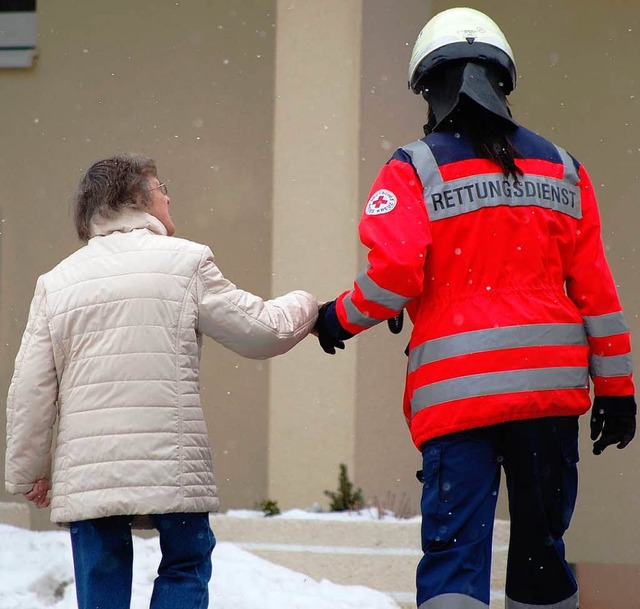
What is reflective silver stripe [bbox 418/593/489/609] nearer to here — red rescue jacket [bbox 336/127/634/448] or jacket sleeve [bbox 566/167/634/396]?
red rescue jacket [bbox 336/127/634/448]

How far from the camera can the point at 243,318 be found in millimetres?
3383

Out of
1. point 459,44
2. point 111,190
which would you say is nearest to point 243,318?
point 111,190

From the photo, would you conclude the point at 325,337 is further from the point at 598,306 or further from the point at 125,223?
the point at 598,306

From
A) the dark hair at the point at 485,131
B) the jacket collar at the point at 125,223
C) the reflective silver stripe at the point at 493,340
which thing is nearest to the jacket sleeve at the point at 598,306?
the reflective silver stripe at the point at 493,340

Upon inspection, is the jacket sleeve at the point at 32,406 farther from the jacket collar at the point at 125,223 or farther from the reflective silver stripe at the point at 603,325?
the reflective silver stripe at the point at 603,325

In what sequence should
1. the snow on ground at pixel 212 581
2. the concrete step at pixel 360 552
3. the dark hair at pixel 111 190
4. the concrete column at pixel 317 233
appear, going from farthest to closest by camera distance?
the concrete column at pixel 317 233, the concrete step at pixel 360 552, the snow on ground at pixel 212 581, the dark hair at pixel 111 190

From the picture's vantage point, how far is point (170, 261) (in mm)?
3311

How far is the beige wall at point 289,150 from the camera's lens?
5.86 meters

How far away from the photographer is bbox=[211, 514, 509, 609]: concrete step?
5195 millimetres

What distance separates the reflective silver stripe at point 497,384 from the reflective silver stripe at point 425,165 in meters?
0.54

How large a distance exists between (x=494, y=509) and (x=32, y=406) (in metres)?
1.32

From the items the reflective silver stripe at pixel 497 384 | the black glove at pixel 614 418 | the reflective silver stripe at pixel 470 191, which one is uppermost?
the reflective silver stripe at pixel 470 191

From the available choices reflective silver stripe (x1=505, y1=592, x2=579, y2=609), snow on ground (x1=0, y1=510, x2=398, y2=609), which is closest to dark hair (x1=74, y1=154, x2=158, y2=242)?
reflective silver stripe (x1=505, y1=592, x2=579, y2=609)

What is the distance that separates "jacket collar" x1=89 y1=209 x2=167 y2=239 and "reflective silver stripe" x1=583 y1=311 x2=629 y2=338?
4.17ft
